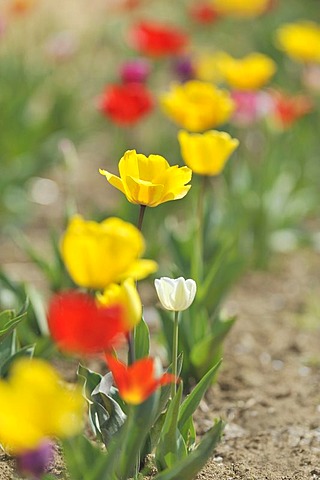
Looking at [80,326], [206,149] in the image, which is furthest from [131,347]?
[206,149]

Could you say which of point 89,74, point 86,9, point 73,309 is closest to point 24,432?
point 73,309

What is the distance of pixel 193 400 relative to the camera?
166cm

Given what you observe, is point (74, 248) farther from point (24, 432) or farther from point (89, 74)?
point (89, 74)

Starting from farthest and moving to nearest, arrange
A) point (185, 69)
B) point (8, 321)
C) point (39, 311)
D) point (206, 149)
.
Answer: point (185, 69) → point (39, 311) → point (206, 149) → point (8, 321)

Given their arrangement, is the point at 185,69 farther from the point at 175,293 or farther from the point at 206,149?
the point at 175,293

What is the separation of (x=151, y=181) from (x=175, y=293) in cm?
22

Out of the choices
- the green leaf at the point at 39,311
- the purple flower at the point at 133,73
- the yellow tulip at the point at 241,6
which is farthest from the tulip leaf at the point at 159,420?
the yellow tulip at the point at 241,6

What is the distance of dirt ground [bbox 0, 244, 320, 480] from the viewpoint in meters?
1.90

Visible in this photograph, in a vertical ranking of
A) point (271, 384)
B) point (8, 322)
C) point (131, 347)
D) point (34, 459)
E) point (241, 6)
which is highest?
point (34, 459)

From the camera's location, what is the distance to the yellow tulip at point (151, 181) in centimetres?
159

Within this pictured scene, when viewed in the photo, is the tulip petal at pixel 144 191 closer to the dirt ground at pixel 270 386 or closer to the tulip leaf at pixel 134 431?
the tulip leaf at pixel 134 431

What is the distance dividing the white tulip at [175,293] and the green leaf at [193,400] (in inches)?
5.9

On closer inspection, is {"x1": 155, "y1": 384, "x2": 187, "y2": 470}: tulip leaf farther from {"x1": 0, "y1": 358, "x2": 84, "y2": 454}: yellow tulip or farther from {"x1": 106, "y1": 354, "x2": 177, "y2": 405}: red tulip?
{"x1": 0, "y1": 358, "x2": 84, "y2": 454}: yellow tulip

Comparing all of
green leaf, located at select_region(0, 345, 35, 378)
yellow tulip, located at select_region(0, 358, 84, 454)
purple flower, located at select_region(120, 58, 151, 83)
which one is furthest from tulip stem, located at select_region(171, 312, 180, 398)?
purple flower, located at select_region(120, 58, 151, 83)
